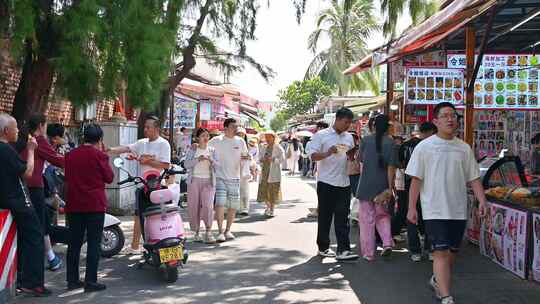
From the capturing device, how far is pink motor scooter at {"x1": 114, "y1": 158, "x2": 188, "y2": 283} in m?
7.45

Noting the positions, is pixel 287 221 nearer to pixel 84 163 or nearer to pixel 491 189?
pixel 491 189

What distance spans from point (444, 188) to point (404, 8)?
3805 mm

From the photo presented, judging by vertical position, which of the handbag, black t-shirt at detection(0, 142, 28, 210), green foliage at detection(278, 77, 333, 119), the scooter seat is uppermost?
green foliage at detection(278, 77, 333, 119)

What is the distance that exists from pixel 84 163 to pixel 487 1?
4736 mm

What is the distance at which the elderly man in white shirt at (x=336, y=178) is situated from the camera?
8.77 metres

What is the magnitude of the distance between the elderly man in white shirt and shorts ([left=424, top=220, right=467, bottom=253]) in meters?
2.44

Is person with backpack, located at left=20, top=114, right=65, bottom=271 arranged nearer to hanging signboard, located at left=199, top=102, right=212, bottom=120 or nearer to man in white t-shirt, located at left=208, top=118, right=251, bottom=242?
man in white t-shirt, located at left=208, top=118, right=251, bottom=242

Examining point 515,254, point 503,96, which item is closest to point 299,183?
point 503,96

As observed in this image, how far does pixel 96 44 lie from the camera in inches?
329

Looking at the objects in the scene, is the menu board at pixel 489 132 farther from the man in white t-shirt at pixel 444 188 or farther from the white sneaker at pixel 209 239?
the man in white t-shirt at pixel 444 188

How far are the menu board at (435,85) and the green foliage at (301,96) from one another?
56251 millimetres

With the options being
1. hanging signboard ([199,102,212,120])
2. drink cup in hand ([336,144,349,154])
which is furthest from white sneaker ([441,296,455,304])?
hanging signboard ([199,102,212,120])

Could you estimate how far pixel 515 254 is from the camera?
7617 millimetres

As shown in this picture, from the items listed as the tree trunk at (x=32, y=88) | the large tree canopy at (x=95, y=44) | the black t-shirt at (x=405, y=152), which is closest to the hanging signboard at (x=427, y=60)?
the black t-shirt at (x=405, y=152)
